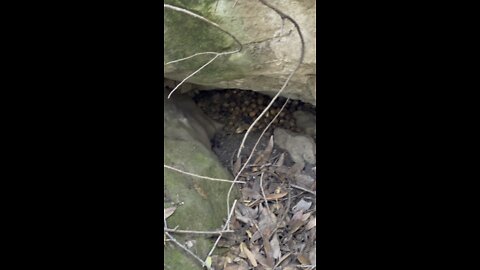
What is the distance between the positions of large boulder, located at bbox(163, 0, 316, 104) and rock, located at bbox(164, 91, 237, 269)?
16.0 inches

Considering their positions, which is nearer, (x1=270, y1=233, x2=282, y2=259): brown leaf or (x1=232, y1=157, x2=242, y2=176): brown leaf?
(x1=270, y1=233, x2=282, y2=259): brown leaf

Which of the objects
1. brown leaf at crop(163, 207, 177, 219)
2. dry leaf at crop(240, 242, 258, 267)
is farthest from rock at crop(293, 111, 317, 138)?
brown leaf at crop(163, 207, 177, 219)

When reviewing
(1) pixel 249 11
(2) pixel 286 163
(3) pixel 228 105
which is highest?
(1) pixel 249 11

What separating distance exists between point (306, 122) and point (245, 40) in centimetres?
95

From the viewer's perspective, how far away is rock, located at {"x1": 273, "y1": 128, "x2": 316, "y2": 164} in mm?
2582

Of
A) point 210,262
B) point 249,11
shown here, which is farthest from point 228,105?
point 249,11

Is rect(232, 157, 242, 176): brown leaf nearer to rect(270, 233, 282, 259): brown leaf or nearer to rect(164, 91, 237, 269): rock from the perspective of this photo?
rect(164, 91, 237, 269): rock

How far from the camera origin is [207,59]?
1.88 meters

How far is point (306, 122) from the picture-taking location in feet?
8.63

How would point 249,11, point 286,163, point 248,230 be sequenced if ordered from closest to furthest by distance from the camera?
1. point 249,11
2. point 248,230
3. point 286,163

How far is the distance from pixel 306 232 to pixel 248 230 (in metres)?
0.26

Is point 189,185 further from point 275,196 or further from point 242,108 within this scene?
point 242,108

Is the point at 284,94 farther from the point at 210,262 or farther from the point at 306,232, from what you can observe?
the point at 210,262
